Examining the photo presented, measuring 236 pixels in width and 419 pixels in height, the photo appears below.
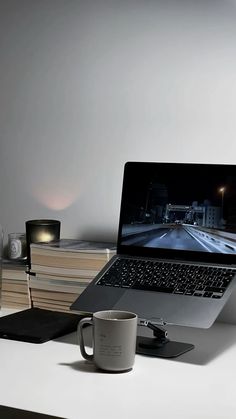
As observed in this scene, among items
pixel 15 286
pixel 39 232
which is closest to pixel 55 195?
pixel 39 232

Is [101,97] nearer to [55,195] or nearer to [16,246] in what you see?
[55,195]

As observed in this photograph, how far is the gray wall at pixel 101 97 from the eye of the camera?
5.33 feet

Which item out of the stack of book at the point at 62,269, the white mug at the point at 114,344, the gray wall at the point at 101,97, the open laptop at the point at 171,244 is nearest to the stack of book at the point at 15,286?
the stack of book at the point at 62,269

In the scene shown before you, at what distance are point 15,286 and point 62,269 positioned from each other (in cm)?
17

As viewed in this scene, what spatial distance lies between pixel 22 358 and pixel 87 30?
0.93 meters

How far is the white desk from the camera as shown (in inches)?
41.1

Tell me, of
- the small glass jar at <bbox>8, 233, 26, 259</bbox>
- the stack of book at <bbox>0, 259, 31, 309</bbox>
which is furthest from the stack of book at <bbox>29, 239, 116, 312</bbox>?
the small glass jar at <bbox>8, 233, 26, 259</bbox>

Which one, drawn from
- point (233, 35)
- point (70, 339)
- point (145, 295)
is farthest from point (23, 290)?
point (233, 35)

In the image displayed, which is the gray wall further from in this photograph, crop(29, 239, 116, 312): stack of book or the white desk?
the white desk

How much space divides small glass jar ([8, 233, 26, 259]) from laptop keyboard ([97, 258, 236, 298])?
0.39 metres

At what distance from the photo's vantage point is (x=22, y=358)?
4.28ft

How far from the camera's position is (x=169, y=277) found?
146 centimetres

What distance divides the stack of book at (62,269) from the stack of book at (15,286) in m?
0.02

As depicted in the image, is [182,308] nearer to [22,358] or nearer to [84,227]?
[22,358]
